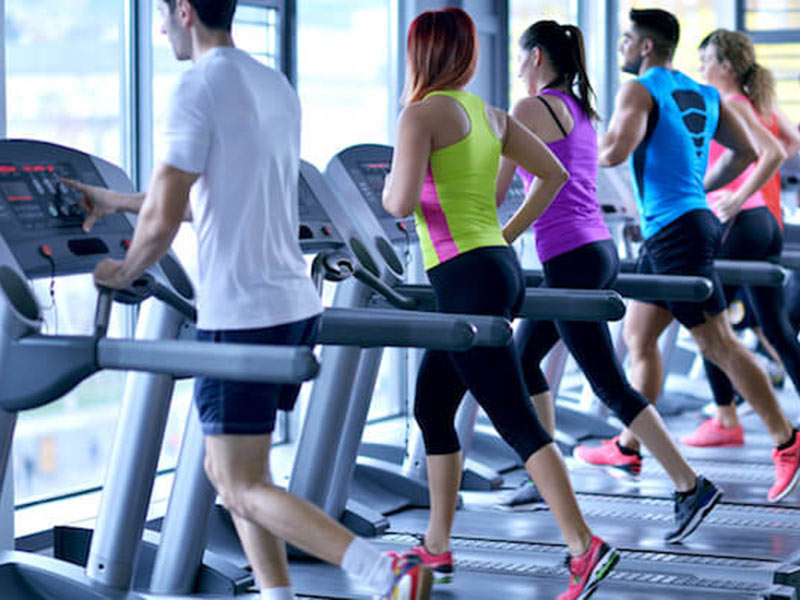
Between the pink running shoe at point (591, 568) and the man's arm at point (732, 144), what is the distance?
6.30 feet

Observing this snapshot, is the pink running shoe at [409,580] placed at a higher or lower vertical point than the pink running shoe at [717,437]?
higher

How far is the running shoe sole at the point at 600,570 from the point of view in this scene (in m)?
3.28

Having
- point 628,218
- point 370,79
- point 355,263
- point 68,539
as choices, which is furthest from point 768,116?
point 68,539

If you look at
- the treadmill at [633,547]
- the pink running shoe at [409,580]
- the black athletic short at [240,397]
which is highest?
the black athletic short at [240,397]

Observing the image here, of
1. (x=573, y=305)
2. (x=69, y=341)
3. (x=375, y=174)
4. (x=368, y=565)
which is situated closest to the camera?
(x=368, y=565)

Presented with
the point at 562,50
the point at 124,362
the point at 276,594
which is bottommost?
the point at 276,594

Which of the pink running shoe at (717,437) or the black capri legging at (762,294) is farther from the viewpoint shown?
the pink running shoe at (717,437)

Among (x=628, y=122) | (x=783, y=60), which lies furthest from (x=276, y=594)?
(x=783, y=60)

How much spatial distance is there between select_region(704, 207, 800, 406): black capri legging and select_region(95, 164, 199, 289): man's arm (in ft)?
10.2

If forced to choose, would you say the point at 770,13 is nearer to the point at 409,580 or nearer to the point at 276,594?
A: the point at 276,594

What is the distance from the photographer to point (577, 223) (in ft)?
13.1

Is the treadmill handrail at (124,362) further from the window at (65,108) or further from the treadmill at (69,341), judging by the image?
the window at (65,108)

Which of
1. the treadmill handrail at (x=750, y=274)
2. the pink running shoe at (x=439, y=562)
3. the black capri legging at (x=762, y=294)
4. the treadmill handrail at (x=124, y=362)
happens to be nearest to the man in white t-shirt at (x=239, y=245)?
the treadmill handrail at (x=124, y=362)

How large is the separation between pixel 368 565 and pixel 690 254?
2208 millimetres
